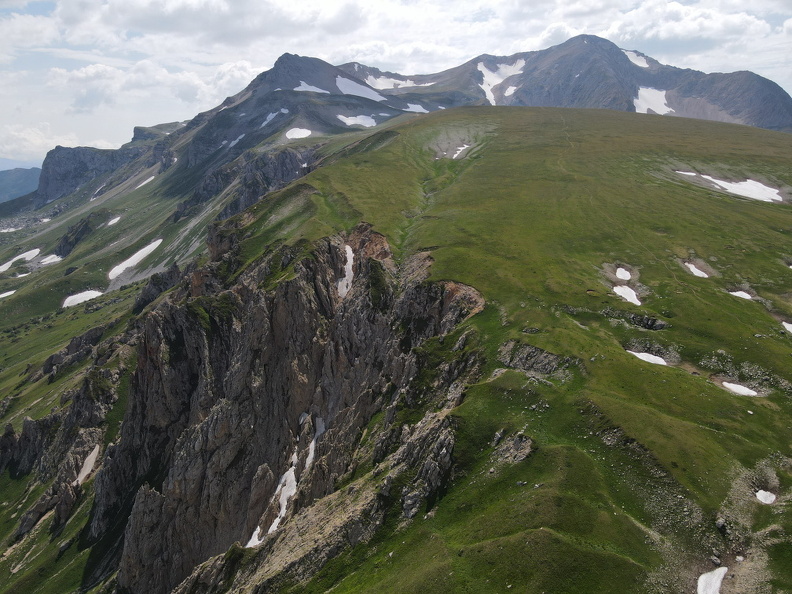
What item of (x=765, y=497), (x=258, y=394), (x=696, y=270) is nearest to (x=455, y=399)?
(x=765, y=497)

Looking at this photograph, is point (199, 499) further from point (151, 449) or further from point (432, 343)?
point (432, 343)

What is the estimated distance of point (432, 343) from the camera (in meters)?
74.1

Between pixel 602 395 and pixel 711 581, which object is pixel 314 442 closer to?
pixel 602 395

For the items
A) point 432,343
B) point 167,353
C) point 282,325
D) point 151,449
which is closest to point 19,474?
point 151,449

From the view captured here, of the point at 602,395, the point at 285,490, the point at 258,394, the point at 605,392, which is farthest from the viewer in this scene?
the point at 258,394

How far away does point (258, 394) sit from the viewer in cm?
9956

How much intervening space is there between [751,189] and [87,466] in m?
207

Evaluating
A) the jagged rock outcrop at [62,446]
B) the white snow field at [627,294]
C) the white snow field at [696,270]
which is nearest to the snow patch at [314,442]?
the white snow field at [627,294]

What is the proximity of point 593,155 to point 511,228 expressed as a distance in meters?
76.7

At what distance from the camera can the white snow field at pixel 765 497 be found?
40188 millimetres

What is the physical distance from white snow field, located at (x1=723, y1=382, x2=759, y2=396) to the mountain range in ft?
1.27

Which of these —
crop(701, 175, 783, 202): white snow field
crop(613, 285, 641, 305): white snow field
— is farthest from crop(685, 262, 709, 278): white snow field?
crop(701, 175, 783, 202): white snow field

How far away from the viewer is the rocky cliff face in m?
83.6

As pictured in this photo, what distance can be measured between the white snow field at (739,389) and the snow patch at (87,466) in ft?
490
